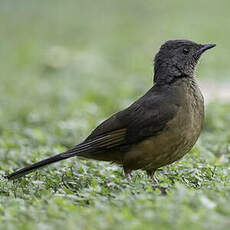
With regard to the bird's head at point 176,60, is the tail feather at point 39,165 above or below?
below

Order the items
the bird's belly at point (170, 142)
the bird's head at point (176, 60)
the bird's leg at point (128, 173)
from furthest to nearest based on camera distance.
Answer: the bird's head at point (176, 60), the bird's leg at point (128, 173), the bird's belly at point (170, 142)

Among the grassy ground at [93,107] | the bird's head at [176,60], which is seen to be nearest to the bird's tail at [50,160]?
the grassy ground at [93,107]

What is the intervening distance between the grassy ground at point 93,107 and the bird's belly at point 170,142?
9.9 inches

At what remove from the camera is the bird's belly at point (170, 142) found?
640 cm

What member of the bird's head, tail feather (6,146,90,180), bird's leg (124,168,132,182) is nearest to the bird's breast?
bird's leg (124,168,132,182)

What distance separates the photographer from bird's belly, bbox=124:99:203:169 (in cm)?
640

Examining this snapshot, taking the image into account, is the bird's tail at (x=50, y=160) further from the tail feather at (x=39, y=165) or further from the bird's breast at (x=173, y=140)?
the bird's breast at (x=173, y=140)

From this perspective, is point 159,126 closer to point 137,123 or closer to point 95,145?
point 137,123

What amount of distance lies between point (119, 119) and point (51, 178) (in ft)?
3.52

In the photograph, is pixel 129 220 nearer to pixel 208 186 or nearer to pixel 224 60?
pixel 208 186

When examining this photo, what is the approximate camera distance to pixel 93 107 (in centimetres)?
1249

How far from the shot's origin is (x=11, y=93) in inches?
588

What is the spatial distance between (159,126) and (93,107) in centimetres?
609

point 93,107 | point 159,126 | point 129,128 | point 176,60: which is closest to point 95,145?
point 129,128
